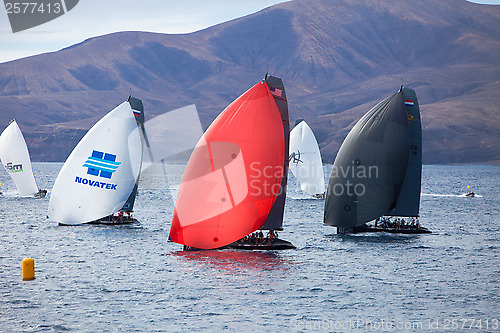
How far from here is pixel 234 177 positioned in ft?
143

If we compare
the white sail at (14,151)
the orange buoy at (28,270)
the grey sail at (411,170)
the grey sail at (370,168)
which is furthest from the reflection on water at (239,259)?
the white sail at (14,151)

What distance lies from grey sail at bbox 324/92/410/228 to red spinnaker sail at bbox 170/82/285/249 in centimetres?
1233

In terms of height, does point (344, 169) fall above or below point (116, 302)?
above

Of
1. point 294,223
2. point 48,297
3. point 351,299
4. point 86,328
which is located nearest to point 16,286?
point 48,297

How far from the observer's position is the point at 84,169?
55562 millimetres

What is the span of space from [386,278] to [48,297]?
21783mm

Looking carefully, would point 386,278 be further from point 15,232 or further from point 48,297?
point 15,232

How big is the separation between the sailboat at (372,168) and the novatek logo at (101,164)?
61.2ft

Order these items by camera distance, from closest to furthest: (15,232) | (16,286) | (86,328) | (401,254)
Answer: (86,328) → (16,286) → (401,254) → (15,232)

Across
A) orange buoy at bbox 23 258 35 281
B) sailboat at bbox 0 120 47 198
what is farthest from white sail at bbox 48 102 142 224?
sailboat at bbox 0 120 47 198

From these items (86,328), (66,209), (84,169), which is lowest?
(86,328)

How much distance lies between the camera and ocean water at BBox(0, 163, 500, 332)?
3353 centimetres

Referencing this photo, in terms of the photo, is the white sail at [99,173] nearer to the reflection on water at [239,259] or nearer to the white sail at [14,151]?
the reflection on water at [239,259]

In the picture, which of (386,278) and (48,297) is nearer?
(48,297)
